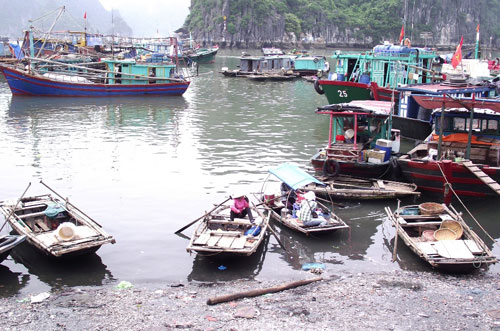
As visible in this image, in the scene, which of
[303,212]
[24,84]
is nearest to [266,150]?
[303,212]

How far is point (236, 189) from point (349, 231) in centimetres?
454

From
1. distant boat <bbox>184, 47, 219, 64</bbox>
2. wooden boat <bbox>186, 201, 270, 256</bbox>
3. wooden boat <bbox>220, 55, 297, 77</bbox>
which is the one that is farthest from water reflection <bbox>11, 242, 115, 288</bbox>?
distant boat <bbox>184, 47, 219, 64</bbox>

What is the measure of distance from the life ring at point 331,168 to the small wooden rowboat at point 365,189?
335 millimetres

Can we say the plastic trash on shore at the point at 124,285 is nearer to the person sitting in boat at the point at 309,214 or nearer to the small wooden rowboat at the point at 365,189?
the person sitting in boat at the point at 309,214

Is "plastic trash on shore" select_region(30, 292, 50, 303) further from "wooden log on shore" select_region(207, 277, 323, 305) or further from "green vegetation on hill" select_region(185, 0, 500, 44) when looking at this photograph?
"green vegetation on hill" select_region(185, 0, 500, 44)

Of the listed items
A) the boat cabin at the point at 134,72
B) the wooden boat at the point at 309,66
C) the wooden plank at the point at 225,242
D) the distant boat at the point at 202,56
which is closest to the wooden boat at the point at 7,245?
the wooden plank at the point at 225,242

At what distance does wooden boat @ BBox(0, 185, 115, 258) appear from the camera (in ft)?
33.1

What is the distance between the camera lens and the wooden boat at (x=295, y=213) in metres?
11.8

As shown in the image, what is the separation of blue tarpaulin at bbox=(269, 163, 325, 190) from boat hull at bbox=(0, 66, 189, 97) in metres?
25.3

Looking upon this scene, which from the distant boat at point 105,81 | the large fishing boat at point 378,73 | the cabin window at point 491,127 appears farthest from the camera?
the distant boat at point 105,81

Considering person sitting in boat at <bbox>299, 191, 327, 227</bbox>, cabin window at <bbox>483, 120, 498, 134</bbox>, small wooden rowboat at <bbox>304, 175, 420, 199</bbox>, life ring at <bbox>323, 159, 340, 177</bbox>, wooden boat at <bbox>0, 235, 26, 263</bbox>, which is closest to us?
wooden boat at <bbox>0, 235, 26, 263</bbox>

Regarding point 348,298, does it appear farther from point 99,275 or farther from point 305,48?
point 305,48

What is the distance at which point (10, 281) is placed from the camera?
32.9ft

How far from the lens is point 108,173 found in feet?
58.5
